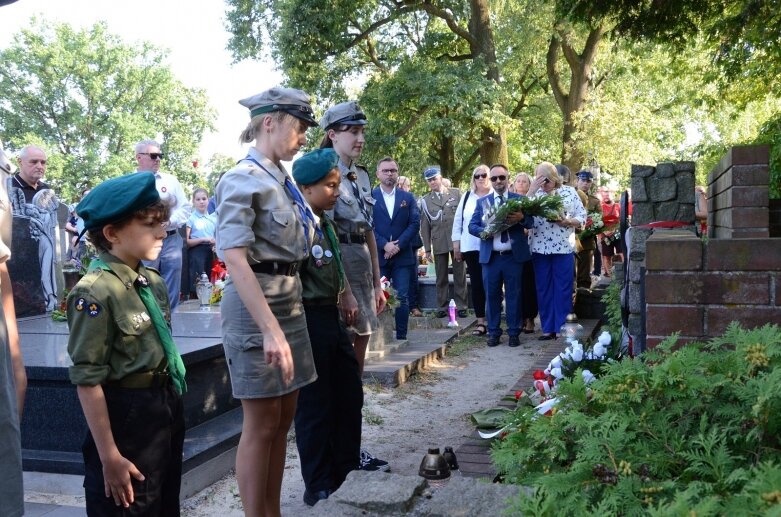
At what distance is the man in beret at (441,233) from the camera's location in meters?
11.4

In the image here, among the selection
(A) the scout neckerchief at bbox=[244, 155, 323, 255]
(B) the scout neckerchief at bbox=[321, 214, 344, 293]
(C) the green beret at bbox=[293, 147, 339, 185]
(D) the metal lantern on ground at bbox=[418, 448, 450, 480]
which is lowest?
(D) the metal lantern on ground at bbox=[418, 448, 450, 480]

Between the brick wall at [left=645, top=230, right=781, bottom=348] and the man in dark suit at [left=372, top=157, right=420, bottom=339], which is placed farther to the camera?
the man in dark suit at [left=372, top=157, right=420, bottom=339]

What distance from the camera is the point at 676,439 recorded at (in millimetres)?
2029

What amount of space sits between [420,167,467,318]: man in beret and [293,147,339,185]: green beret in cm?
730

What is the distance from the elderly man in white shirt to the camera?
25.0 ft

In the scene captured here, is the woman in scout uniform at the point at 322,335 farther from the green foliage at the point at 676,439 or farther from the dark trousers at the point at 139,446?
the green foliage at the point at 676,439

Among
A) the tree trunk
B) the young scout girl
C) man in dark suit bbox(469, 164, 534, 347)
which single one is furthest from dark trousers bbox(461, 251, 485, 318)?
the tree trunk

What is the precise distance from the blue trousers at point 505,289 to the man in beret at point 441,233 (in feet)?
6.89

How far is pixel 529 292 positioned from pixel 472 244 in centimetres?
93

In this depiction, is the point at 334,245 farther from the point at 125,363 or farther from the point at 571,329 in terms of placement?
the point at 571,329

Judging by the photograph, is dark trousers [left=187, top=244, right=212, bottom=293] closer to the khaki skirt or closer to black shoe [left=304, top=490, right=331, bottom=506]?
black shoe [left=304, top=490, right=331, bottom=506]

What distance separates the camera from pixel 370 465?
177 inches

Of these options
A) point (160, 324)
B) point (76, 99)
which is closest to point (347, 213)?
point (160, 324)

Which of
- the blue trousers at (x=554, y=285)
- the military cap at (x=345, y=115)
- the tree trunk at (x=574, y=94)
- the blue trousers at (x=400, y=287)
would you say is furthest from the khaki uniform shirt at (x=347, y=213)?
the tree trunk at (x=574, y=94)
